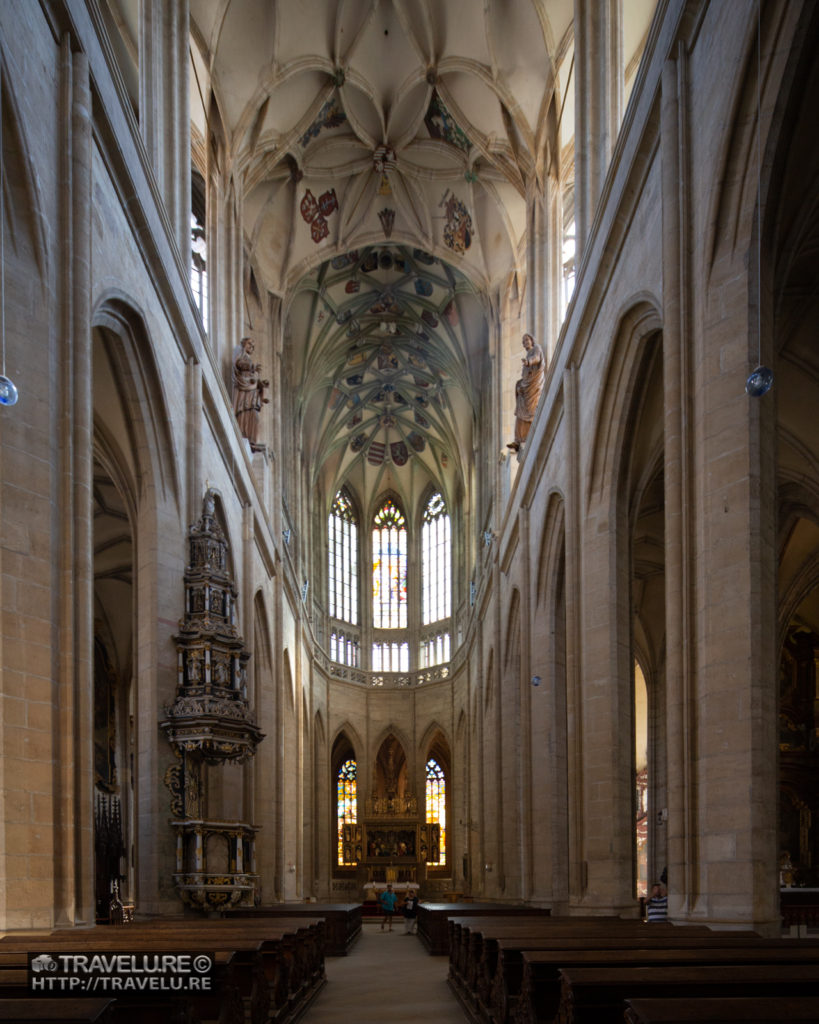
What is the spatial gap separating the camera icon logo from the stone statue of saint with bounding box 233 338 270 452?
16.1 meters

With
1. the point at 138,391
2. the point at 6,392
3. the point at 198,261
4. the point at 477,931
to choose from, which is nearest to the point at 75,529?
the point at 6,392

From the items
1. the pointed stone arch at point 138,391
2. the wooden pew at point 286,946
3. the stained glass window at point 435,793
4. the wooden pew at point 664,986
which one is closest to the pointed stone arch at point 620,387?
the pointed stone arch at point 138,391

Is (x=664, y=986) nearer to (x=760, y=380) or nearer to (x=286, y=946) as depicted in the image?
(x=760, y=380)

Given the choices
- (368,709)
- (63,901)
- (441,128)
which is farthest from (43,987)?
(368,709)

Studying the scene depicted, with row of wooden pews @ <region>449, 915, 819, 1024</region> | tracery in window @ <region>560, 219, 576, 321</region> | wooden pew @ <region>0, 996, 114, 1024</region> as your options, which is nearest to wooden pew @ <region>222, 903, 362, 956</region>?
row of wooden pews @ <region>449, 915, 819, 1024</region>

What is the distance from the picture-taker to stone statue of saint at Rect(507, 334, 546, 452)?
67.9ft

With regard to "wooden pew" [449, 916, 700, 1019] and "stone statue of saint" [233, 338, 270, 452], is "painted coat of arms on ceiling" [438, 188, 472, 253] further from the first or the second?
"wooden pew" [449, 916, 700, 1019]

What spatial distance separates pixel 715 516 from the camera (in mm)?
Result: 9188

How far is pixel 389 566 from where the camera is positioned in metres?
43.8

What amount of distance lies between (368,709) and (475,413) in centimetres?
1435

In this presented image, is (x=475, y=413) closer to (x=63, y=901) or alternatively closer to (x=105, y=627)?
(x=105, y=627)

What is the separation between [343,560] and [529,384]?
2259 cm

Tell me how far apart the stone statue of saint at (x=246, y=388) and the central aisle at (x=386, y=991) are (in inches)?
385

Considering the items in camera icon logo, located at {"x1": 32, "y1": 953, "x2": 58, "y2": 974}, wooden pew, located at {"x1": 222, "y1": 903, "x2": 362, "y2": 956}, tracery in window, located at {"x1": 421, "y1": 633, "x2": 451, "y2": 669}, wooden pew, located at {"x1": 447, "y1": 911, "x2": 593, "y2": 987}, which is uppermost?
tracery in window, located at {"x1": 421, "y1": 633, "x2": 451, "y2": 669}
